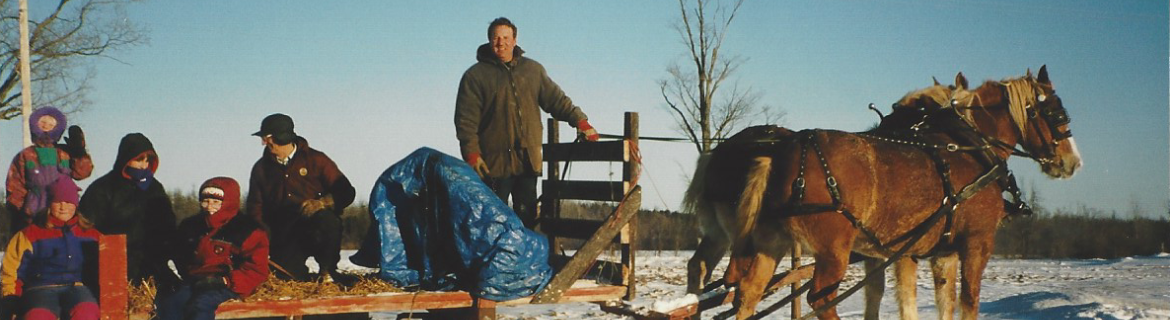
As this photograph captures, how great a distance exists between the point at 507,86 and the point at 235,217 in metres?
1.90

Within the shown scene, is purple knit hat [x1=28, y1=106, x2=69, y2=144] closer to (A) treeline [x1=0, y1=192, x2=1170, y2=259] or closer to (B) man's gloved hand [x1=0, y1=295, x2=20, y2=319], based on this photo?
(B) man's gloved hand [x1=0, y1=295, x2=20, y2=319]

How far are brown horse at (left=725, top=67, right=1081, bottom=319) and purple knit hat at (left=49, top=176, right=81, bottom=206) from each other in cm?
352

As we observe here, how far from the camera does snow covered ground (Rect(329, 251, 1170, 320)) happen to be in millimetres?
9789

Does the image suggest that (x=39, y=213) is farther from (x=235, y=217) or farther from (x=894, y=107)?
(x=894, y=107)

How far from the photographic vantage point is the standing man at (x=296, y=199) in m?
5.26

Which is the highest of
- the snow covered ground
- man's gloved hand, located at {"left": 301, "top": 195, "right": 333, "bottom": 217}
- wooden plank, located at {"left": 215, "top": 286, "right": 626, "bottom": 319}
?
man's gloved hand, located at {"left": 301, "top": 195, "right": 333, "bottom": 217}

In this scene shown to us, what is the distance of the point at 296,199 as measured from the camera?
17.7ft

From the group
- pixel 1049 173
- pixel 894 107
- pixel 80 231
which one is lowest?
pixel 80 231

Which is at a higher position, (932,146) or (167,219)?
(932,146)

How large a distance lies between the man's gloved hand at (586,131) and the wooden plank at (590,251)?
0.81 m

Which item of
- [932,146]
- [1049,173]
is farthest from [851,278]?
[932,146]

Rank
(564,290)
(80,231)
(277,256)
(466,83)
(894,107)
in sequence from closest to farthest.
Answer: (80,231) < (564,290) < (277,256) < (466,83) < (894,107)

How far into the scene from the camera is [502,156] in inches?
229

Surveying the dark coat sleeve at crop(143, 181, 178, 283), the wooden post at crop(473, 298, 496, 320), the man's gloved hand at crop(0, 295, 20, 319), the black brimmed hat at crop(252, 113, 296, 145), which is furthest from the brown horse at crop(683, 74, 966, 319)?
the man's gloved hand at crop(0, 295, 20, 319)
